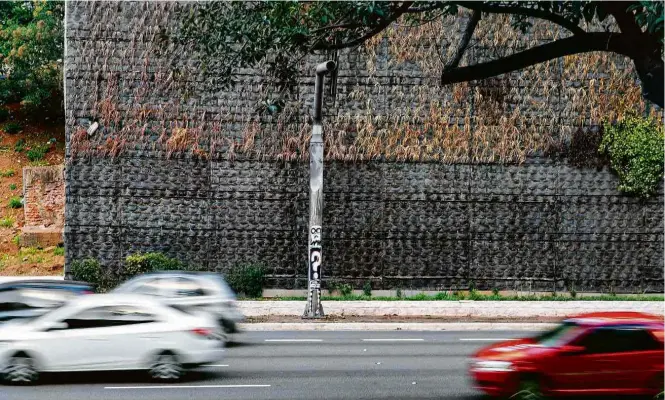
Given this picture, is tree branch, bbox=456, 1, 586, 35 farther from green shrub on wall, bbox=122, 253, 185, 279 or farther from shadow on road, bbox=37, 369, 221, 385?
green shrub on wall, bbox=122, 253, 185, 279

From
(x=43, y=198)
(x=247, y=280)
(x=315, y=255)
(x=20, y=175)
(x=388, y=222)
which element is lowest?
(x=247, y=280)

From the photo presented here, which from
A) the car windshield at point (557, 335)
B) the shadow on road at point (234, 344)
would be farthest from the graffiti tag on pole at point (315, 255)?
the car windshield at point (557, 335)

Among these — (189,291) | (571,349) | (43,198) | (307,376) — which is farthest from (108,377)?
(43,198)

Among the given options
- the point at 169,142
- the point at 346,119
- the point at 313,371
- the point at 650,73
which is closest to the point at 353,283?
the point at 346,119

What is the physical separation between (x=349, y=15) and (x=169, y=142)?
17378 mm

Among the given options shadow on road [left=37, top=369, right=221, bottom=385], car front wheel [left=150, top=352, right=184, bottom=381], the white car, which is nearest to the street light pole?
shadow on road [left=37, top=369, right=221, bottom=385]

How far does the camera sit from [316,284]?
24469mm

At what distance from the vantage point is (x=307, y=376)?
15.7 meters

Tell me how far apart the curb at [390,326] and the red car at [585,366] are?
10.6 meters

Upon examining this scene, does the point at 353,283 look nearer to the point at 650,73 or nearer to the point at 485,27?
the point at 485,27

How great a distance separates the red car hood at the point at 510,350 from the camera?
12797 mm

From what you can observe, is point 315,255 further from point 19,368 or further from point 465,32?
point 465,32

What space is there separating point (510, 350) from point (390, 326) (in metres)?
10.7

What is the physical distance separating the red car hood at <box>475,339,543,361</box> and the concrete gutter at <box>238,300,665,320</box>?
40.5 feet
